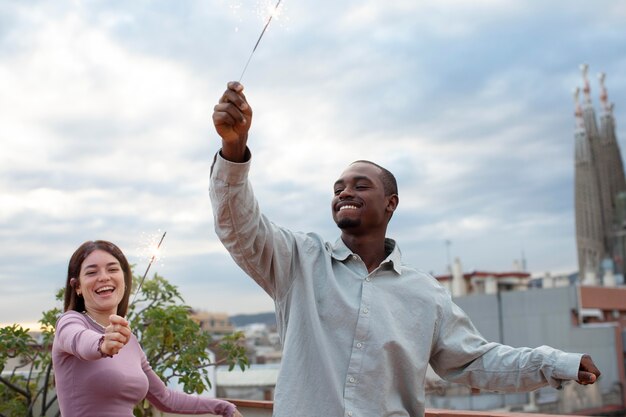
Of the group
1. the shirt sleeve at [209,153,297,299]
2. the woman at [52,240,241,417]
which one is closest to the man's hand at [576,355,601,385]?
the shirt sleeve at [209,153,297,299]

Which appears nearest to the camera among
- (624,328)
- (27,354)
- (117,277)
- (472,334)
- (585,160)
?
(117,277)

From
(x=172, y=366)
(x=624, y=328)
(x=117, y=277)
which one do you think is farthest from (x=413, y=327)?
(x=624, y=328)

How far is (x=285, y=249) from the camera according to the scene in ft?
6.77

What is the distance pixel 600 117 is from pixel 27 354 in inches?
3361

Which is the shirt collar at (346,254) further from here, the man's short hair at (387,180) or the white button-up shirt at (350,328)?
the man's short hair at (387,180)

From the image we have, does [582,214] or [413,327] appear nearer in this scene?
[413,327]

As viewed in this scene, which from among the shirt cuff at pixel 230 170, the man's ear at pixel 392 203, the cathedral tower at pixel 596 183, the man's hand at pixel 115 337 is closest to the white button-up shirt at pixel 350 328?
the shirt cuff at pixel 230 170

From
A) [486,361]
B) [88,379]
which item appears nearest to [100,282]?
[88,379]

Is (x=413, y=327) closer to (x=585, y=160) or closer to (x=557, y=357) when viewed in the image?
(x=557, y=357)

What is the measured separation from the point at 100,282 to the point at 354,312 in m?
0.69

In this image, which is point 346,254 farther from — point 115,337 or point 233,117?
point 115,337

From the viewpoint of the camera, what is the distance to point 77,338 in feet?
6.12

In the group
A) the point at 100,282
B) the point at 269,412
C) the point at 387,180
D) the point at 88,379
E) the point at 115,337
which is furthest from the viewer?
the point at 269,412

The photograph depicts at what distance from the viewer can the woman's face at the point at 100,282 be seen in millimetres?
2107
